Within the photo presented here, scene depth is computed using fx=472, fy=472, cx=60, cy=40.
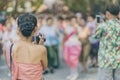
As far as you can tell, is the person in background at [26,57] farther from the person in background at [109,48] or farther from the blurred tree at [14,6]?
the blurred tree at [14,6]

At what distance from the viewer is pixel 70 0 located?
Result: 2056 centimetres

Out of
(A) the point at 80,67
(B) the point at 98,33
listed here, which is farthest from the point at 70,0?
(B) the point at 98,33

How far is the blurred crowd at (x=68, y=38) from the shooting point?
41.6 ft

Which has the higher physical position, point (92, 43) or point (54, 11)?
point (54, 11)

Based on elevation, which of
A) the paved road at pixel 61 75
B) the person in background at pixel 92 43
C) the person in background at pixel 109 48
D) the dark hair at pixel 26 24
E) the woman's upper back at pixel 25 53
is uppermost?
the dark hair at pixel 26 24

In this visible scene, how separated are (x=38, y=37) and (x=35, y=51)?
46cm

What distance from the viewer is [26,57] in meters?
5.66

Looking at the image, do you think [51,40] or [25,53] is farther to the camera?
[51,40]

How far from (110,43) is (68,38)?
5.01 metres

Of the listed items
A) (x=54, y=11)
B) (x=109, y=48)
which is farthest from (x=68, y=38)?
(x=54, y=11)

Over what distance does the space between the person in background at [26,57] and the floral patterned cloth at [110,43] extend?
219cm

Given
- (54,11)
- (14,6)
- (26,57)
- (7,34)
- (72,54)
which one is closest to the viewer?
(26,57)

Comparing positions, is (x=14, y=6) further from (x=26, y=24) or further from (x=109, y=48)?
(x=26, y=24)

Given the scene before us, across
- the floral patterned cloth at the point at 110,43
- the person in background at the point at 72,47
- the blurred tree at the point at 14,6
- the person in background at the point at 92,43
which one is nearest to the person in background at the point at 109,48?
the floral patterned cloth at the point at 110,43
